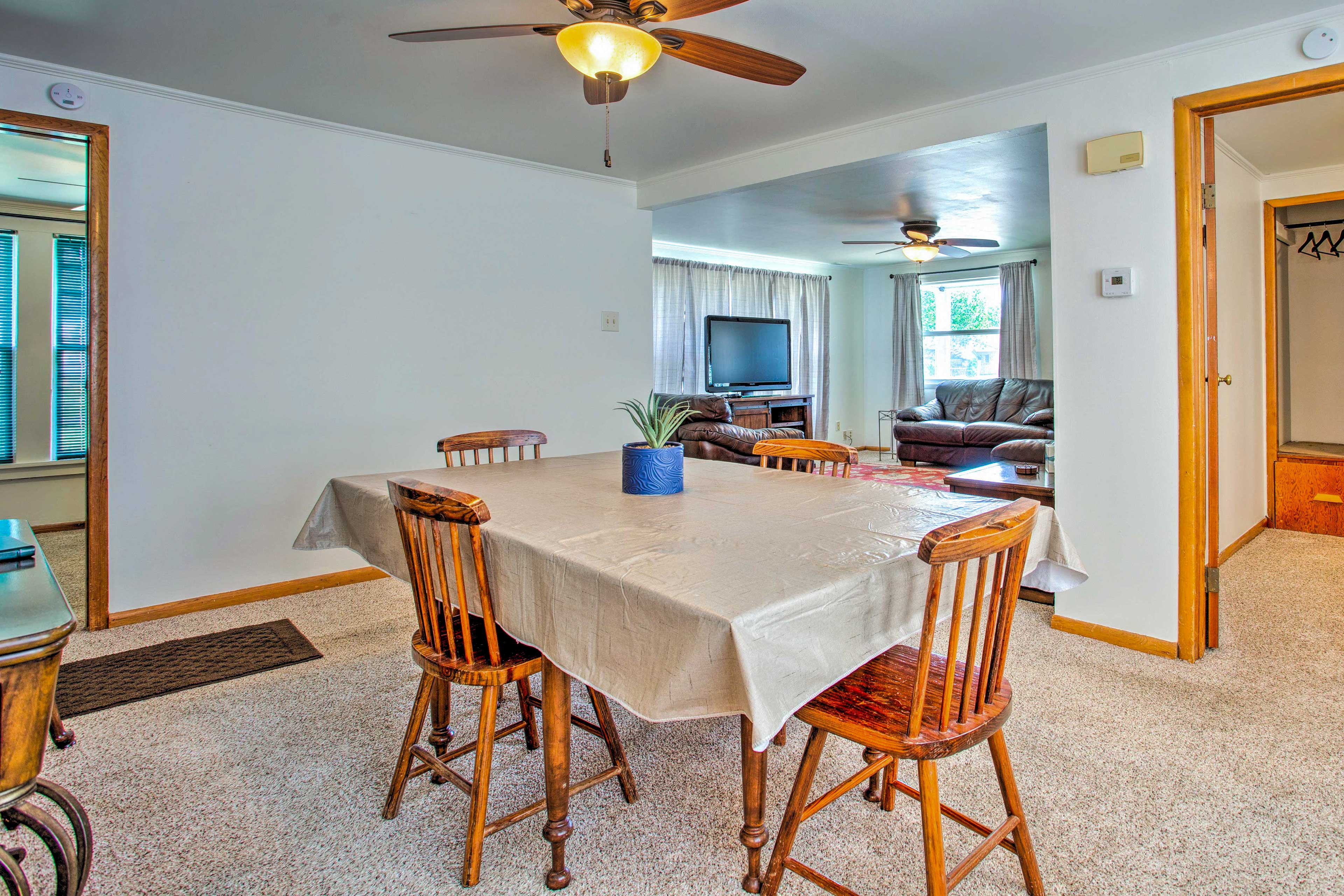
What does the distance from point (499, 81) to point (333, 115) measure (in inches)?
36.6

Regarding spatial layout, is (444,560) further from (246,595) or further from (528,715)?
(246,595)

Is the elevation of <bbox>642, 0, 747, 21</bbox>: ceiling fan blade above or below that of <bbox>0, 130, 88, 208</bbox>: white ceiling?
below

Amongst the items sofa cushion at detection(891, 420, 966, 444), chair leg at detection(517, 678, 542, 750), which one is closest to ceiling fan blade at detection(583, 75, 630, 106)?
chair leg at detection(517, 678, 542, 750)

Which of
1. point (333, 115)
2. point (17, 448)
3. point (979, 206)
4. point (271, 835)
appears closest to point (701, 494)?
point (271, 835)

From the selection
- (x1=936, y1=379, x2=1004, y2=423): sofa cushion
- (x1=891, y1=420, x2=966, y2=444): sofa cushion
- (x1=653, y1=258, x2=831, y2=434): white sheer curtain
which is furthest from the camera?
(x1=936, y1=379, x2=1004, y2=423): sofa cushion

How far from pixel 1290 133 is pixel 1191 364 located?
1.96 meters

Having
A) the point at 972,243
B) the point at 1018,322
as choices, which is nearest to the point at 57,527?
the point at 972,243

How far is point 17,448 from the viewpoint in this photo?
15.6ft

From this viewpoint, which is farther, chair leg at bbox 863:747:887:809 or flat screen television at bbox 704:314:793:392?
flat screen television at bbox 704:314:793:392

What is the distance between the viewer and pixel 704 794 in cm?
183

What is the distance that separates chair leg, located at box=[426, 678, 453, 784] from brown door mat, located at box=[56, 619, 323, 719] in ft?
3.45

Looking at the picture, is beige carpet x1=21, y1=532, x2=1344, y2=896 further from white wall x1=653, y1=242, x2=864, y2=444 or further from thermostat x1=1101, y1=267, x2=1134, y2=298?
white wall x1=653, y1=242, x2=864, y2=444

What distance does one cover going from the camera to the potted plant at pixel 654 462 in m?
2.02

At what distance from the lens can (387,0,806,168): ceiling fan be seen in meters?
1.87
